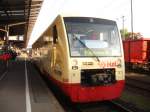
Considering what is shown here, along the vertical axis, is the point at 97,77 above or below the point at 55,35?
below

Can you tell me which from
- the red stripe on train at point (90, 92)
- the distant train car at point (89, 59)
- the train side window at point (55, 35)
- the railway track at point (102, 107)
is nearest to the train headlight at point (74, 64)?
the distant train car at point (89, 59)

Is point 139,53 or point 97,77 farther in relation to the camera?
point 139,53

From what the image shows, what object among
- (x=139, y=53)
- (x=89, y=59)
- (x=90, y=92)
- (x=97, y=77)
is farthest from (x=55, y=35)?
(x=139, y=53)

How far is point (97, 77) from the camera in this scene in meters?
10.1

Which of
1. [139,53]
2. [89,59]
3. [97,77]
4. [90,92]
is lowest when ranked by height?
[90,92]

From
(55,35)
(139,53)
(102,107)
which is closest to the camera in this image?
(102,107)

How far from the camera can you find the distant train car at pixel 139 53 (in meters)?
27.8

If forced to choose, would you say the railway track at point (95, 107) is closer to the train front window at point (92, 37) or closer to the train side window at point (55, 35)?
the train front window at point (92, 37)

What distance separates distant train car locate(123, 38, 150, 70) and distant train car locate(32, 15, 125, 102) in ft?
55.4

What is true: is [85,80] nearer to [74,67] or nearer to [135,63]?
[74,67]

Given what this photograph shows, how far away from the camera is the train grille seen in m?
10.0

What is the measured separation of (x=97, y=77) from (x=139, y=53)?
1906cm

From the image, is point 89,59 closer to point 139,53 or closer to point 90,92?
Answer: point 90,92

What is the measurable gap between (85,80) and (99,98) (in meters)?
0.70
